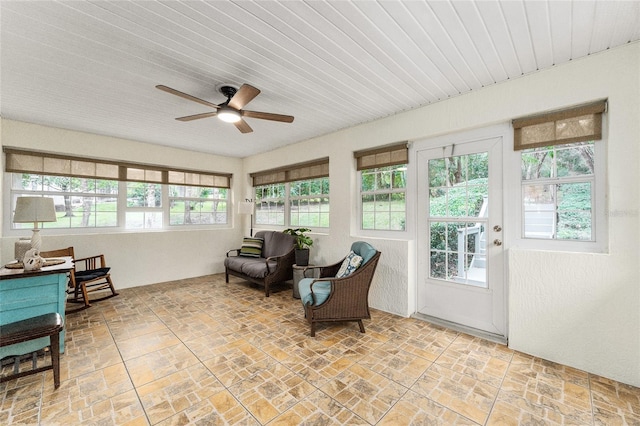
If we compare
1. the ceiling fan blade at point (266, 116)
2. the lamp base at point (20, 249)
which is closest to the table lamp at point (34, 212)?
the lamp base at point (20, 249)

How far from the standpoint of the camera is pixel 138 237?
4781 mm

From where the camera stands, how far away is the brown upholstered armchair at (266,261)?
4.25 meters

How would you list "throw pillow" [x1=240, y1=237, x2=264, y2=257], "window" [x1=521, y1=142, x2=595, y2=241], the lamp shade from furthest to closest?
"throw pillow" [x1=240, y1=237, x2=264, y2=257], the lamp shade, "window" [x1=521, y1=142, x2=595, y2=241]

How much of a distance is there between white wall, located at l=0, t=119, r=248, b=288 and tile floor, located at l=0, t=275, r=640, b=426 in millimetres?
1664

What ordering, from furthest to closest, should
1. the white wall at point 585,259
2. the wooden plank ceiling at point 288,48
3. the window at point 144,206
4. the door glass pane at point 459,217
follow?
the window at point 144,206
the door glass pane at point 459,217
the white wall at point 585,259
the wooden plank ceiling at point 288,48

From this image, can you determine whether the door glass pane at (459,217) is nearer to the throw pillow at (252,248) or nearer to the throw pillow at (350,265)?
the throw pillow at (350,265)

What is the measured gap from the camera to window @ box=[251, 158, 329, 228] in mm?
4746

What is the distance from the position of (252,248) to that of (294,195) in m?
1.35

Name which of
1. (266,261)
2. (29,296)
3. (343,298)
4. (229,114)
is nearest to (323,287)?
(343,298)

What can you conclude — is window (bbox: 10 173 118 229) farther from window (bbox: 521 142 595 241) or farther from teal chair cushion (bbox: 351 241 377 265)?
window (bbox: 521 142 595 241)

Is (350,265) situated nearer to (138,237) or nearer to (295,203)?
(295,203)

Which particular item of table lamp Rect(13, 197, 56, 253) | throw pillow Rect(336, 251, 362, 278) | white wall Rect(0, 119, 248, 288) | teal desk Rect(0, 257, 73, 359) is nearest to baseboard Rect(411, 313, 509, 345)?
throw pillow Rect(336, 251, 362, 278)

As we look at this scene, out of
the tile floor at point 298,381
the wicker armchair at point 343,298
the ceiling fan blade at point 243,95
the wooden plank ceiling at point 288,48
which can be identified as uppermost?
the wooden plank ceiling at point 288,48

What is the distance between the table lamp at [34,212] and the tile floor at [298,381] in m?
1.15
